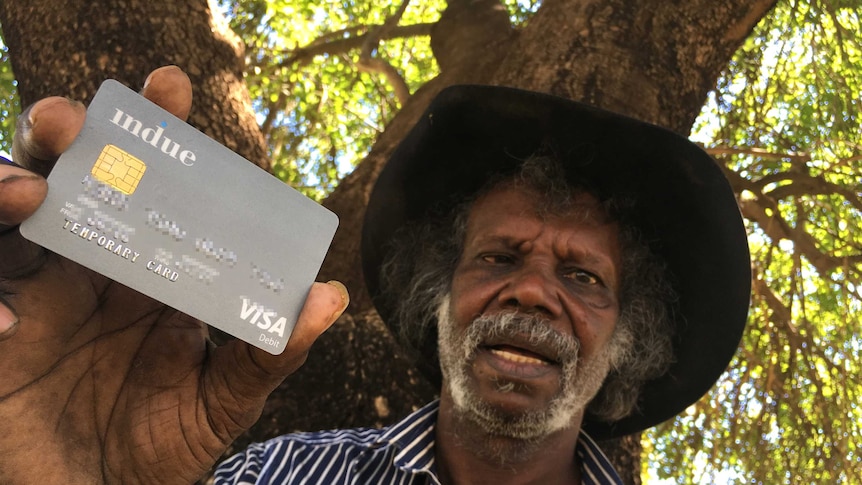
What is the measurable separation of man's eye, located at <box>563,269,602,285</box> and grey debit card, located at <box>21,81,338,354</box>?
1149 mm

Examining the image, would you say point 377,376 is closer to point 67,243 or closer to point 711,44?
point 67,243

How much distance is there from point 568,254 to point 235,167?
1267 mm

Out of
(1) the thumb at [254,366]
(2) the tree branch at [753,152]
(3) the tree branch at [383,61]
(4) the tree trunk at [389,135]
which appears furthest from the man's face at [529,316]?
(3) the tree branch at [383,61]

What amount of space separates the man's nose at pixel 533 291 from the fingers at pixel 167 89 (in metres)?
1.19

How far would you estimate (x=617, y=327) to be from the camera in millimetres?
2361

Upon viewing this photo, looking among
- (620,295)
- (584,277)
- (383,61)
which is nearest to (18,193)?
(584,277)

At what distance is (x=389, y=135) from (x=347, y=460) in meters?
1.58

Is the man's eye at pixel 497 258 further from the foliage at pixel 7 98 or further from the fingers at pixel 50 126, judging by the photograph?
the foliage at pixel 7 98

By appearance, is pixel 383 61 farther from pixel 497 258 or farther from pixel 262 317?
pixel 262 317

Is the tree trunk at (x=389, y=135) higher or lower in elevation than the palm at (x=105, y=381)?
higher

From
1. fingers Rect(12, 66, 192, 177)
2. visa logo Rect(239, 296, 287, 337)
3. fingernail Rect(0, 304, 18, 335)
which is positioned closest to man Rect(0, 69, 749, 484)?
visa logo Rect(239, 296, 287, 337)

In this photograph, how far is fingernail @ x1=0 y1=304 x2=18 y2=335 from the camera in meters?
1.09

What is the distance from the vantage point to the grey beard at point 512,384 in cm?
207

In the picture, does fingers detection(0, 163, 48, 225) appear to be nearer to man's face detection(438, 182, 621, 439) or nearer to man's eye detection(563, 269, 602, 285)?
man's face detection(438, 182, 621, 439)
